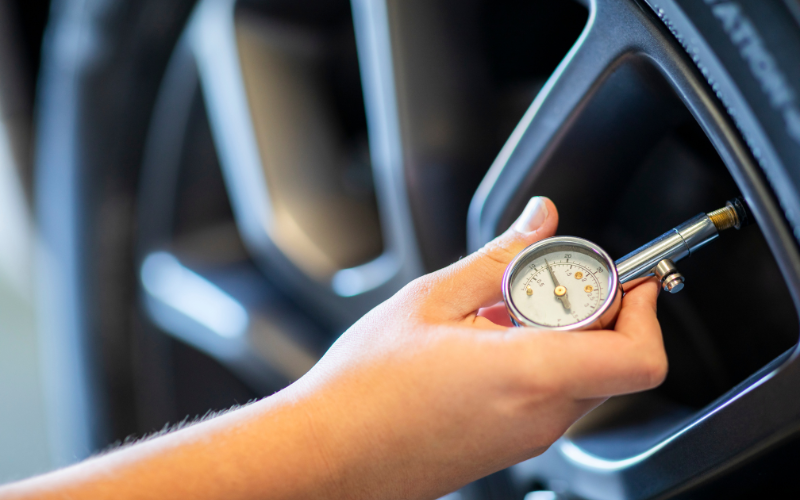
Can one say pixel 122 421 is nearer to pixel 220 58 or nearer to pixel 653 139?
pixel 220 58

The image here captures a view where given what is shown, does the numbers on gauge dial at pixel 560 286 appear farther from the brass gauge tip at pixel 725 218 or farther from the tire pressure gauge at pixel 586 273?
the brass gauge tip at pixel 725 218

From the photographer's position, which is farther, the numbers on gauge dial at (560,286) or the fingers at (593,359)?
the numbers on gauge dial at (560,286)

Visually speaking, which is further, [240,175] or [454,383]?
[240,175]

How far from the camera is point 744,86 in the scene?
516mm

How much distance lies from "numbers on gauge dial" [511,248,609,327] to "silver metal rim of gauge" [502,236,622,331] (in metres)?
0.01

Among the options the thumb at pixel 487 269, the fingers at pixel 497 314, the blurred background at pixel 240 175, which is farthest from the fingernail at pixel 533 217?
the blurred background at pixel 240 175

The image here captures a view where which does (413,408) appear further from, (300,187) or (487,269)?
(300,187)

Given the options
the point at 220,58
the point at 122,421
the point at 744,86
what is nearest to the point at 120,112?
the point at 220,58

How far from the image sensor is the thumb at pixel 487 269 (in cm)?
65

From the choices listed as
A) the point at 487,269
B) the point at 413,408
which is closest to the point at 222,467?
the point at 413,408

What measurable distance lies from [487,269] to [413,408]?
0.56 feet

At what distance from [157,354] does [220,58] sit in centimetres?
65

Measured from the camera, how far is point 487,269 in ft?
2.15

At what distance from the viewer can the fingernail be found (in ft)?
2.22
